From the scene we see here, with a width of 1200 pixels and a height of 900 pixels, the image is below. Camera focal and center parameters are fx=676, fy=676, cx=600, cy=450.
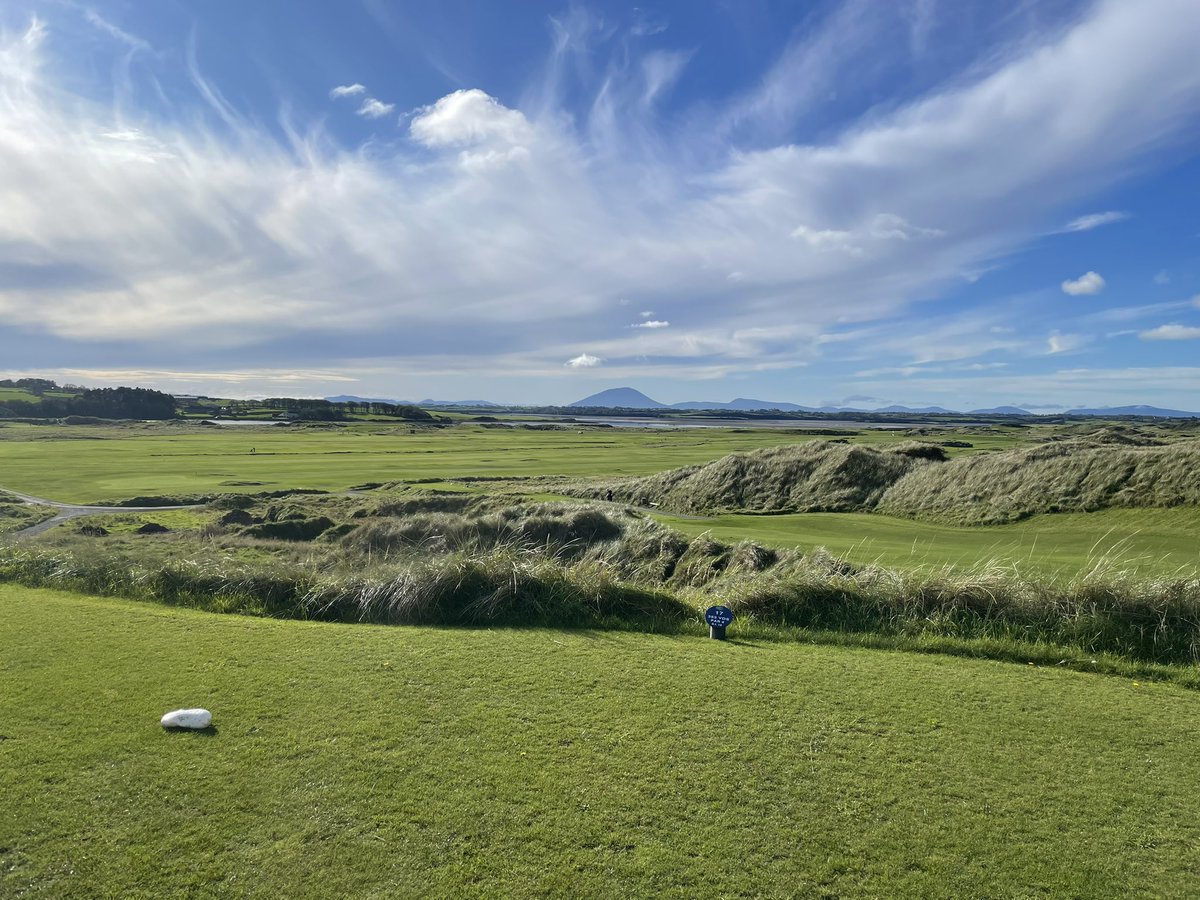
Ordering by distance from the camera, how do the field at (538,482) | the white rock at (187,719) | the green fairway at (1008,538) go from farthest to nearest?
the field at (538,482) < the green fairway at (1008,538) < the white rock at (187,719)

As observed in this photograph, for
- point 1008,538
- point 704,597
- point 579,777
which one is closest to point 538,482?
point 1008,538

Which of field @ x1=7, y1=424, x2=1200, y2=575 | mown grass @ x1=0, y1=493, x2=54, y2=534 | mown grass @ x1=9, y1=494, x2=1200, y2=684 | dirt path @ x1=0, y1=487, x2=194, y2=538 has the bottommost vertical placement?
dirt path @ x1=0, y1=487, x2=194, y2=538

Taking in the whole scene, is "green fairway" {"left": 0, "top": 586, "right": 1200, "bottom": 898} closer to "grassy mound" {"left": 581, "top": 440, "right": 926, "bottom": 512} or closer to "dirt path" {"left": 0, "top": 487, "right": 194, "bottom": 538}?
"grassy mound" {"left": 581, "top": 440, "right": 926, "bottom": 512}

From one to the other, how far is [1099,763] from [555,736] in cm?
406

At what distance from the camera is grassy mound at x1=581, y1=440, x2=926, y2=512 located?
2972cm

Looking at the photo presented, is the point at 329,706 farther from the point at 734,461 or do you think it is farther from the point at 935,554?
the point at 734,461

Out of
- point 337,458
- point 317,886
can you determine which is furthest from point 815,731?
point 337,458

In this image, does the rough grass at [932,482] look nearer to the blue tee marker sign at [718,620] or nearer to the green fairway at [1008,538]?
the green fairway at [1008,538]

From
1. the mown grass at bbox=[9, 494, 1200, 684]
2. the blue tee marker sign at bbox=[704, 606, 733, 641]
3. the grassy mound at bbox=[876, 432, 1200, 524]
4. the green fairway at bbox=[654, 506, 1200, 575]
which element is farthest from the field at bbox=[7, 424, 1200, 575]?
the blue tee marker sign at bbox=[704, 606, 733, 641]

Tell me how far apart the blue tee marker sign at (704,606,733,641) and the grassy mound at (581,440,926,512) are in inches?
853

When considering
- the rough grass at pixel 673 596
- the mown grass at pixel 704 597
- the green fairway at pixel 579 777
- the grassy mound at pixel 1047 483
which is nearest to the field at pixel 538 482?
the grassy mound at pixel 1047 483

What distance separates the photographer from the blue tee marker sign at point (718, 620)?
838cm

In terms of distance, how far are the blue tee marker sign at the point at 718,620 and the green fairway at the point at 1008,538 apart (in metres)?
5.50

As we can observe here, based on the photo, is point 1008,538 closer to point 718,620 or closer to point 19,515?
point 718,620
